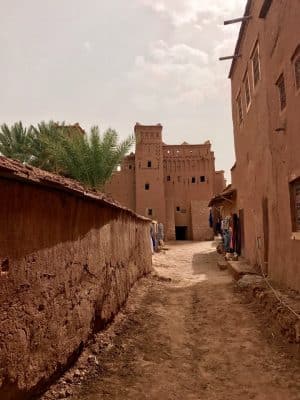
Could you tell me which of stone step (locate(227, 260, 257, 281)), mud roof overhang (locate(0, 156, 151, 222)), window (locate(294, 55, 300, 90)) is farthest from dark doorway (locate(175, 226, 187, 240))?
mud roof overhang (locate(0, 156, 151, 222))

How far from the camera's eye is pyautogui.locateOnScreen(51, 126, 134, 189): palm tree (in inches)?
542

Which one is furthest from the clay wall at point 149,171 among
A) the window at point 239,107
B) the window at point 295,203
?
the window at point 295,203

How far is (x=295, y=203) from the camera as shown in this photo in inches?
259

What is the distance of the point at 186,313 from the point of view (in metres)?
6.89

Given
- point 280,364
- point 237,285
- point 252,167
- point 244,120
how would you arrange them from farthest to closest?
point 244,120 → point 252,167 → point 237,285 → point 280,364

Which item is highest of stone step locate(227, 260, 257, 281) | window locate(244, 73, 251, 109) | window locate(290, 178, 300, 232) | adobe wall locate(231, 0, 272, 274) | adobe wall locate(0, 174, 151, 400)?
window locate(244, 73, 251, 109)

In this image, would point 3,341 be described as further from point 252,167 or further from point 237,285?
point 252,167

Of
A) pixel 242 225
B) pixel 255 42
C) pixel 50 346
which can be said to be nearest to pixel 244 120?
pixel 255 42

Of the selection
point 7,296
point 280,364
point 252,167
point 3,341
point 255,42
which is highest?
point 255,42

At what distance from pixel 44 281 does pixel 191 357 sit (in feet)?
7.90

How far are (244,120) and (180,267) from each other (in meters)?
6.02

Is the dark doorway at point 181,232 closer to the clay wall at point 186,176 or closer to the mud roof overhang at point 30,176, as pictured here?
the clay wall at point 186,176

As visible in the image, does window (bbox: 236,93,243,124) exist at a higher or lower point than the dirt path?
higher

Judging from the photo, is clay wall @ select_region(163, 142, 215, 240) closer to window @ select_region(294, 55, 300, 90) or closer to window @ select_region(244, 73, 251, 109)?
window @ select_region(244, 73, 251, 109)
